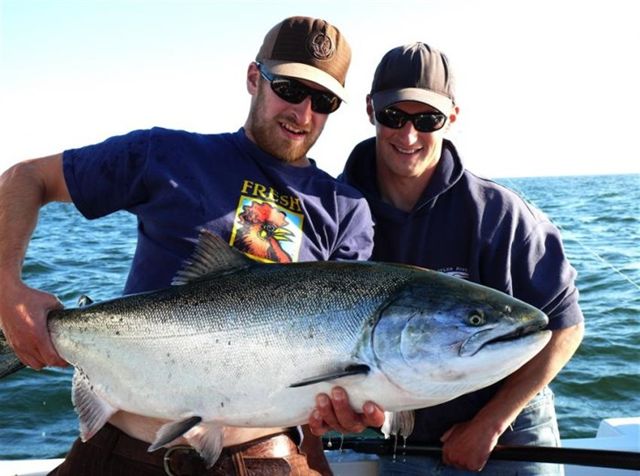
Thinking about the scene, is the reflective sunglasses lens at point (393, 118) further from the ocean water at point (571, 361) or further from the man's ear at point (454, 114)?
the ocean water at point (571, 361)

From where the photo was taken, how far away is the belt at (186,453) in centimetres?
304

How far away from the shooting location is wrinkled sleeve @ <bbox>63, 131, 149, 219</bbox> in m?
3.27

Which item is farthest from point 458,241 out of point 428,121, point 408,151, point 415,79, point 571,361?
point 571,361

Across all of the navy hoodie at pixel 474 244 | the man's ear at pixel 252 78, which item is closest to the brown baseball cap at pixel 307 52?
the man's ear at pixel 252 78

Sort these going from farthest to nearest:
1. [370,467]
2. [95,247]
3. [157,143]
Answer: [95,247] < [370,467] < [157,143]

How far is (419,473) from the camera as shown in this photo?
417cm

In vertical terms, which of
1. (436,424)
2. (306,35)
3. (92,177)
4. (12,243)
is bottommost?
(436,424)

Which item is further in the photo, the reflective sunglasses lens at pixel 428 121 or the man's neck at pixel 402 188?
the man's neck at pixel 402 188

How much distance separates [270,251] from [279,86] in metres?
0.95

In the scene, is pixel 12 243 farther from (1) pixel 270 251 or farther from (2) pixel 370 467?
(2) pixel 370 467

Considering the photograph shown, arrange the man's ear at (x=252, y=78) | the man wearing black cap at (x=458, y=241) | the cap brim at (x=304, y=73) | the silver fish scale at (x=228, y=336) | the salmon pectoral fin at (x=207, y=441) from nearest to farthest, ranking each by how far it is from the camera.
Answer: the silver fish scale at (x=228, y=336) → the salmon pectoral fin at (x=207, y=441) → the cap brim at (x=304, y=73) → the man's ear at (x=252, y=78) → the man wearing black cap at (x=458, y=241)

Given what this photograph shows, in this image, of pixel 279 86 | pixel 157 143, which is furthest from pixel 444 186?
pixel 157 143

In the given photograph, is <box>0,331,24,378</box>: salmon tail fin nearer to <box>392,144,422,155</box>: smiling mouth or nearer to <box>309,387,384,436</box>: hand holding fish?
<box>309,387,384,436</box>: hand holding fish

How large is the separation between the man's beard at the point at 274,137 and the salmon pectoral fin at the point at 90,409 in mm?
1523
